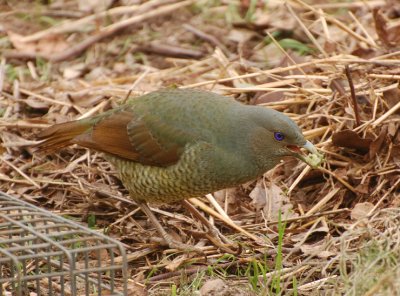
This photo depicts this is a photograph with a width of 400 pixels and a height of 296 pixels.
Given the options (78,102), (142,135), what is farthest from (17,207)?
(78,102)

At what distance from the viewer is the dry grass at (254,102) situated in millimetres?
4754

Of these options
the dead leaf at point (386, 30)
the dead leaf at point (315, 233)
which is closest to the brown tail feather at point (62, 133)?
the dead leaf at point (315, 233)

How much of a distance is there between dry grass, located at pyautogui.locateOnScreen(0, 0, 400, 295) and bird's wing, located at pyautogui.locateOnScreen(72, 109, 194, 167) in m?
0.43

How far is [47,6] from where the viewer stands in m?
8.91

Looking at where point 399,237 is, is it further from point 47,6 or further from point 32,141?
point 47,6

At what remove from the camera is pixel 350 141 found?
18.4 ft

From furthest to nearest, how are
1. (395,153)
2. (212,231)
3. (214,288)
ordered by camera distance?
(395,153) < (212,231) < (214,288)

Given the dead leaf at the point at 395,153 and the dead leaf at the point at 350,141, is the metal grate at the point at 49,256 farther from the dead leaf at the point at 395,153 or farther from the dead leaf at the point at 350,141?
the dead leaf at the point at 395,153

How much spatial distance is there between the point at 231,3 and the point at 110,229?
12.5 ft

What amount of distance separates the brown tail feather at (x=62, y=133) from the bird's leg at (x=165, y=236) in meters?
0.62

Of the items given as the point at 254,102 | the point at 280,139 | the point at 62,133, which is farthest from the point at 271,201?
the point at 62,133

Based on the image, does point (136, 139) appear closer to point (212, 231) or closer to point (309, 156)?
point (212, 231)

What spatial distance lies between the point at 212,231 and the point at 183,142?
1.94 feet

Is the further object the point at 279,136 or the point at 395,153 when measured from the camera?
the point at 395,153
